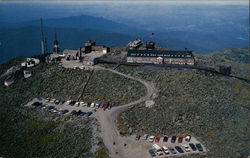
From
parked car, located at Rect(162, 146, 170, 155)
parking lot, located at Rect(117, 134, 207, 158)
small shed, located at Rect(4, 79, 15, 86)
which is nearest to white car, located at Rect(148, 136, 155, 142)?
parking lot, located at Rect(117, 134, 207, 158)

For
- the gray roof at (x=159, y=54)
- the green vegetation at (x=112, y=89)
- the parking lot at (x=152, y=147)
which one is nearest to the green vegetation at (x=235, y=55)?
the gray roof at (x=159, y=54)

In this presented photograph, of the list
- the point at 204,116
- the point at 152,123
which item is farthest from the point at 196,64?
the point at 152,123

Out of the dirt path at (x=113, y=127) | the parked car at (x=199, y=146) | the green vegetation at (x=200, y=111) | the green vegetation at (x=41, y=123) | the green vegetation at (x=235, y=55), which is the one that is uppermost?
the green vegetation at (x=200, y=111)

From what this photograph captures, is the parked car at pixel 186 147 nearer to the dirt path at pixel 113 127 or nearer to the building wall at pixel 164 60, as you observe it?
the dirt path at pixel 113 127

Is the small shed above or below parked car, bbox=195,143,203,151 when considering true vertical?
below

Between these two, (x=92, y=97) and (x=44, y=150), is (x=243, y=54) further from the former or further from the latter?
(x=44, y=150)

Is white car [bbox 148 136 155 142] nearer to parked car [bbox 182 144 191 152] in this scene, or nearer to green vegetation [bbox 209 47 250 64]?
parked car [bbox 182 144 191 152]
